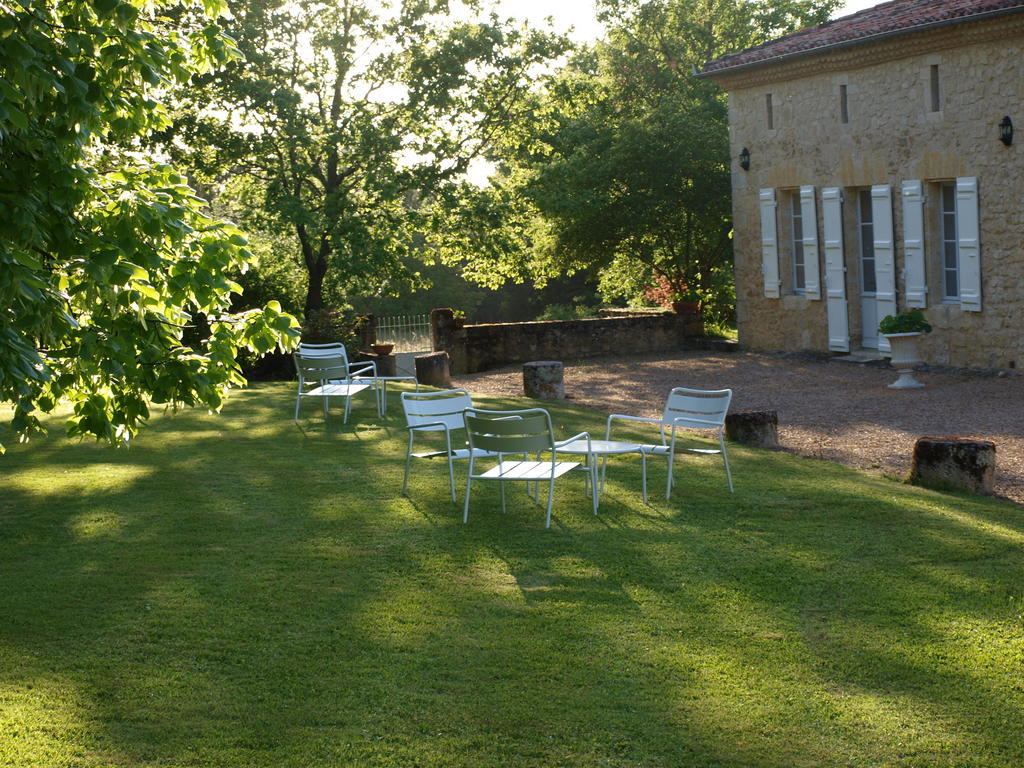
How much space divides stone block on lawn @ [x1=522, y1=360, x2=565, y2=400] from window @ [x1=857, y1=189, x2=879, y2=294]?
213 inches

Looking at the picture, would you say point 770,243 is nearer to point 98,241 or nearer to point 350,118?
point 350,118

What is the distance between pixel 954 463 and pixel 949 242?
25.4 feet

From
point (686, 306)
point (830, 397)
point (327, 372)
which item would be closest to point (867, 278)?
point (686, 306)

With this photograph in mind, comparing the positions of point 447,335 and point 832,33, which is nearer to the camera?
point 832,33

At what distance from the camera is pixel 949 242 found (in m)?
15.4

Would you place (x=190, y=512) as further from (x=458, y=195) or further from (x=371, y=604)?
(x=458, y=195)

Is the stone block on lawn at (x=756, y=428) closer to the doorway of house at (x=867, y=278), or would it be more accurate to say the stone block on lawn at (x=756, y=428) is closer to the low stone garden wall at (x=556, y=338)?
the doorway of house at (x=867, y=278)

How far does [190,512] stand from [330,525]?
107cm

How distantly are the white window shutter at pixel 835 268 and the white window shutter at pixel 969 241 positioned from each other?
2.19 metres

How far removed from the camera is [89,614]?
5.50 meters

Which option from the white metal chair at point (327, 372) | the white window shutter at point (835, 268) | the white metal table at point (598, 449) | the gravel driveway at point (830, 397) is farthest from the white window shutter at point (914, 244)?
the white metal table at point (598, 449)

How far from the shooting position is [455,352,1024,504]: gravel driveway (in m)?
10.3

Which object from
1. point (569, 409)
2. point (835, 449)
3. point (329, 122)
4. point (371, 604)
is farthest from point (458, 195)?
point (371, 604)

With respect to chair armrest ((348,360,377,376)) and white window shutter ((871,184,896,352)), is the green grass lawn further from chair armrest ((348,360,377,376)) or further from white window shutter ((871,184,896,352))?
white window shutter ((871,184,896,352))
